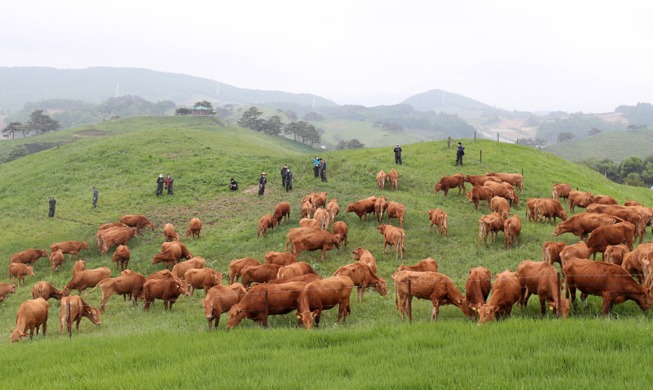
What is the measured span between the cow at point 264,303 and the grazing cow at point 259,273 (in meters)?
4.34

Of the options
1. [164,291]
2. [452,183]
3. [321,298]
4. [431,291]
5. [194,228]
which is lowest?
[164,291]

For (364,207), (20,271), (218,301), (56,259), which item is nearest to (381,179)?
(364,207)

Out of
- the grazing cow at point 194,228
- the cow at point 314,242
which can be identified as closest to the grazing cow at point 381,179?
the cow at point 314,242

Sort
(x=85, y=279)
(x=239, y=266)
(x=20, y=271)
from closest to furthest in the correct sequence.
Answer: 1. (x=239, y=266)
2. (x=85, y=279)
3. (x=20, y=271)

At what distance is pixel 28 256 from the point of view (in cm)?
2538

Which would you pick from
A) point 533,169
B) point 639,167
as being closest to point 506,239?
point 533,169

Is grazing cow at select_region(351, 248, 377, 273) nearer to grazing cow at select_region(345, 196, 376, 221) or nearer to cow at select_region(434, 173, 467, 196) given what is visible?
grazing cow at select_region(345, 196, 376, 221)

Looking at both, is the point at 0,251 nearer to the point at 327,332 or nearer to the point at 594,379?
the point at 327,332

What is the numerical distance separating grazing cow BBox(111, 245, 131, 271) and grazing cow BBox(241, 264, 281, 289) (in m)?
8.95

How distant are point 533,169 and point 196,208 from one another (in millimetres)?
28512

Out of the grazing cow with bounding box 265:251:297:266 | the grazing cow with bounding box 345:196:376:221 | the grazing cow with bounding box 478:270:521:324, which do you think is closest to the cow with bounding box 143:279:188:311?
the grazing cow with bounding box 265:251:297:266

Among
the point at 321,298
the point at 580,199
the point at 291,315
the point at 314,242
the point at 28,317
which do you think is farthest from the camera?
the point at 580,199

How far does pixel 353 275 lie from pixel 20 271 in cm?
1796

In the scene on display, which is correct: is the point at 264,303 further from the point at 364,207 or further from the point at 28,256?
the point at 28,256
